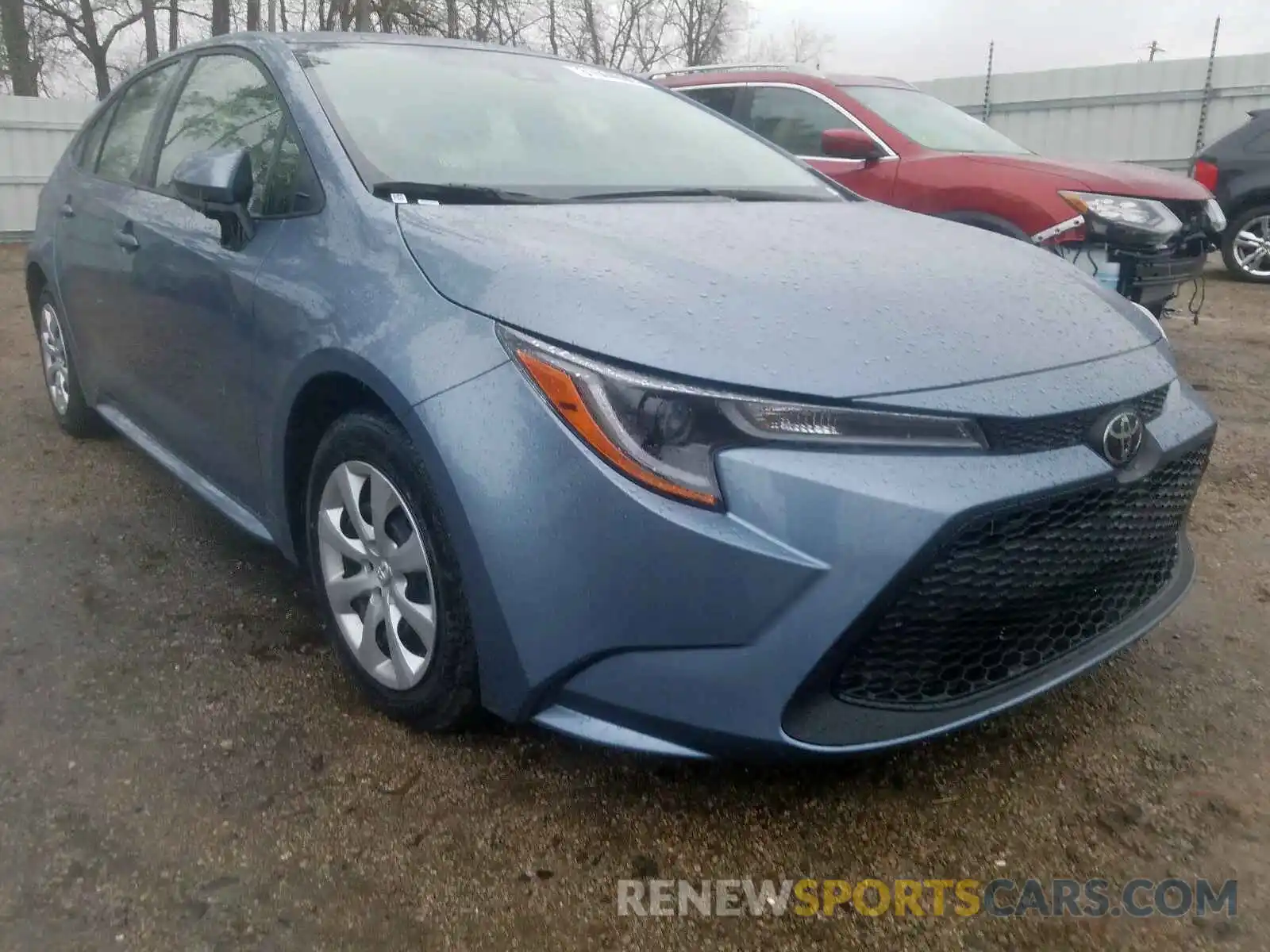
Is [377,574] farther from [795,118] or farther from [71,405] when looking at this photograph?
[795,118]

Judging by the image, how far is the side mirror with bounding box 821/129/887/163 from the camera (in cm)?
565

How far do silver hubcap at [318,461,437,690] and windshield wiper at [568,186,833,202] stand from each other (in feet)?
2.78

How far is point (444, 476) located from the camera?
1.90m

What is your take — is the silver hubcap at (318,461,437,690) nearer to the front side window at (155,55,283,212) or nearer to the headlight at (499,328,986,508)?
the headlight at (499,328,986,508)

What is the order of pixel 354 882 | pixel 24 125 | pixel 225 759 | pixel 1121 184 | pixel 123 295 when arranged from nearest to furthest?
pixel 354 882 → pixel 225 759 → pixel 123 295 → pixel 1121 184 → pixel 24 125

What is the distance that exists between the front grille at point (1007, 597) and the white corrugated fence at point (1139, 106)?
1308 centimetres

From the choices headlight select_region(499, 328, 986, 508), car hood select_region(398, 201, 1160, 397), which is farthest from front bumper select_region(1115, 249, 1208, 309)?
headlight select_region(499, 328, 986, 508)

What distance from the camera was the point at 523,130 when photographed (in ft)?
9.16

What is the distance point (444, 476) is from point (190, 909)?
83 centimetres

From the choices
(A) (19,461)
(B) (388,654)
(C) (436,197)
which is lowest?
(A) (19,461)

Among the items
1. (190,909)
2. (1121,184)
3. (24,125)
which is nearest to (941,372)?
(190,909)

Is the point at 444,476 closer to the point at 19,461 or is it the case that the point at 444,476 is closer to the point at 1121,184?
the point at 19,461

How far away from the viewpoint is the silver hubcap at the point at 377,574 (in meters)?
2.12

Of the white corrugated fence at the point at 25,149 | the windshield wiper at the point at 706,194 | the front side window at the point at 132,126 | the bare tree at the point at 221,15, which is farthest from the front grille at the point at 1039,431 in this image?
the bare tree at the point at 221,15
